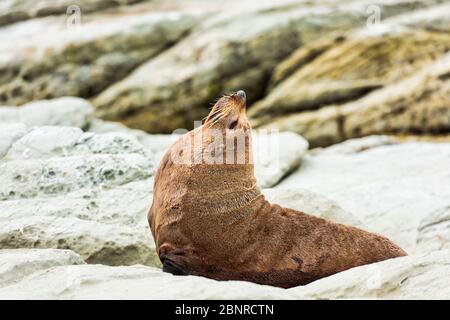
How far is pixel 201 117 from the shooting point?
18672 mm

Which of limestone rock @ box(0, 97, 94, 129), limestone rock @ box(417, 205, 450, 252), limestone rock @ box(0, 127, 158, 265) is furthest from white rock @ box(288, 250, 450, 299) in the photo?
limestone rock @ box(0, 97, 94, 129)

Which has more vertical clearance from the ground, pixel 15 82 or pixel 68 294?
pixel 68 294

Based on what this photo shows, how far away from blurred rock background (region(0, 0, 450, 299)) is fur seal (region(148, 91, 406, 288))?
15.2 inches

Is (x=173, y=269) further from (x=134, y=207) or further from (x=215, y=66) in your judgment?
(x=215, y=66)

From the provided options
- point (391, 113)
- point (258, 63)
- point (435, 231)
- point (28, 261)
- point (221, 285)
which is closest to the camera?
point (221, 285)

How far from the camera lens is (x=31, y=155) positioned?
866cm

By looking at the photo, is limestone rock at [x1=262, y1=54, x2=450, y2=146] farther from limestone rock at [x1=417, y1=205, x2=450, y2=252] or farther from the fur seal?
the fur seal

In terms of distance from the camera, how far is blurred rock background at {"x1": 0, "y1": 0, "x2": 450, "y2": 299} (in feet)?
18.8

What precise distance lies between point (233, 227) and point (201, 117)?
1262cm

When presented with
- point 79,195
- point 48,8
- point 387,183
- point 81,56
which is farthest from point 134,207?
point 48,8

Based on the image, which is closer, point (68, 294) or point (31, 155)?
point (68, 294)

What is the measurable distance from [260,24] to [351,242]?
42.6ft
